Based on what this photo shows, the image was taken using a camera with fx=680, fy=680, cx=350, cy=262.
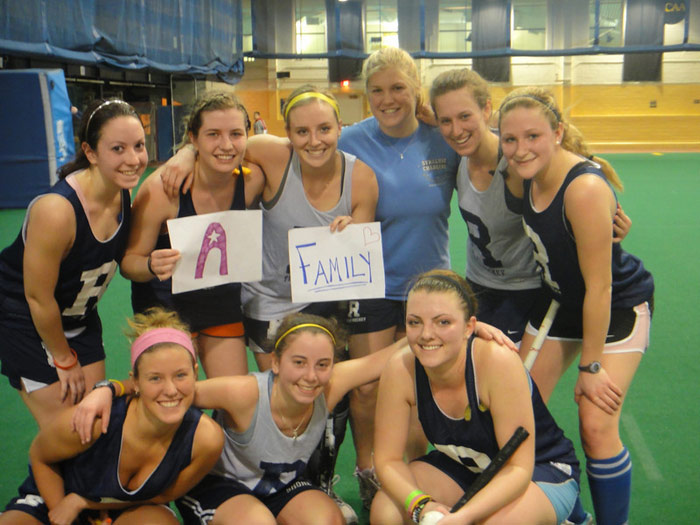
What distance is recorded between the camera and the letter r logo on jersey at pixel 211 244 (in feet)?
9.40

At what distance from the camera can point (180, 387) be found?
237 centimetres

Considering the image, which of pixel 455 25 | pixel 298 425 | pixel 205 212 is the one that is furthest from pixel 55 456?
pixel 455 25

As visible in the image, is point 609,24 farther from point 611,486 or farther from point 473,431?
point 473,431

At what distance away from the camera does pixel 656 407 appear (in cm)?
376

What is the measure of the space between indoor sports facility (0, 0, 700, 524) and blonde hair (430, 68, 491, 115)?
1.21 metres

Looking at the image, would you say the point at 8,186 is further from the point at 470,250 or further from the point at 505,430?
the point at 505,430

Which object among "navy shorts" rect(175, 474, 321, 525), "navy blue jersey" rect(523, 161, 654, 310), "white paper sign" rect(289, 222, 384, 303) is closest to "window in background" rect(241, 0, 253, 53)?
"white paper sign" rect(289, 222, 384, 303)

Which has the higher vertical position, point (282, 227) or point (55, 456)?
point (282, 227)

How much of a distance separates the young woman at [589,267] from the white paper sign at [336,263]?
68cm

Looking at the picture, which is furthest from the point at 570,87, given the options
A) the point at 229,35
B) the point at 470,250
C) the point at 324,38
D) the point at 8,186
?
the point at 470,250

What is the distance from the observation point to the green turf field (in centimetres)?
295

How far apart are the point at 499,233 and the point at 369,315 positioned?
0.70 m

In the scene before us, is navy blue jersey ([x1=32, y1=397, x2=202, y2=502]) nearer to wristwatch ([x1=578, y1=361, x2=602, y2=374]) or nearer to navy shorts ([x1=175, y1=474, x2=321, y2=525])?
navy shorts ([x1=175, y1=474, x2=321, y2=525])

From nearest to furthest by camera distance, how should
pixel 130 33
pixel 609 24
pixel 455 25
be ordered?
pixel 130 33, pixel 609 24, pixel 455 25
